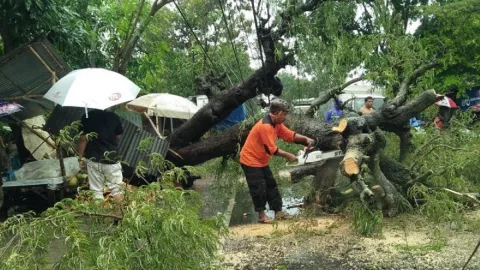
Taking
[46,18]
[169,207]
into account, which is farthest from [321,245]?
[46,18]

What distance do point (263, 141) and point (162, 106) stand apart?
6.64 metres

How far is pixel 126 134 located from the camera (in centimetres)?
733

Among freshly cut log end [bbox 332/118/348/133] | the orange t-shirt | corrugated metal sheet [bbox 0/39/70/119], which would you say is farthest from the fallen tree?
corrugated metal sheet [bbox 0/39/70/119]

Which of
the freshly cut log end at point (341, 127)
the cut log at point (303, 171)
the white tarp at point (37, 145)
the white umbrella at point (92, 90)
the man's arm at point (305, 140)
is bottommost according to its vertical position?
the cut log at point (303, 171)

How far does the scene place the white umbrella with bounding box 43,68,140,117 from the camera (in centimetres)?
573

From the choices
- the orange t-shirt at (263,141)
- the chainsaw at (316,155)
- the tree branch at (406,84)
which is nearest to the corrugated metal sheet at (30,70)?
the orange t-shirt at (263,141)

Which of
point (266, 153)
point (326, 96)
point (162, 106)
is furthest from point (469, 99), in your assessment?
point (266, 153)

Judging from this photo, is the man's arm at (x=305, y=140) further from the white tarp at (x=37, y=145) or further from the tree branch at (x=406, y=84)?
the white tarp at (x=37, y=145)

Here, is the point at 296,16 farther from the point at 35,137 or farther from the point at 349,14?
the point at 35,137

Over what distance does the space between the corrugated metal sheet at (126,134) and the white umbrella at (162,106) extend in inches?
179

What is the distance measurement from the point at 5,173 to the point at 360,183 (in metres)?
4.91

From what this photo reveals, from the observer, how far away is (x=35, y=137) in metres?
7.41

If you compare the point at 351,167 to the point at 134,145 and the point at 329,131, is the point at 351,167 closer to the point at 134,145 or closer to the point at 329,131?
the point at 329,131

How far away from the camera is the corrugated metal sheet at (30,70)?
6.57 meters
